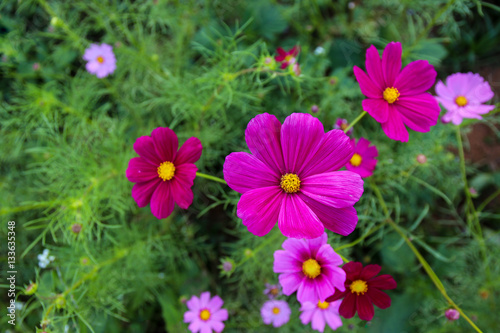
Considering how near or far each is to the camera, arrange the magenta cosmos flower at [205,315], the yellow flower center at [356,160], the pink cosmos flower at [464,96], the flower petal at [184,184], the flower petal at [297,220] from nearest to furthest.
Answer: the flower petal at [297,220]
the flower petal at [184,184]
the yellow flower center at [356,160]
the pink cosmos flower at [464,96]
the magenta cosmos flower at [205,315]

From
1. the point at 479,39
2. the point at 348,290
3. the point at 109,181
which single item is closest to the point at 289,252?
the point at 348,290

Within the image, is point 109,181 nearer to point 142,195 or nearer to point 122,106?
point 122,106

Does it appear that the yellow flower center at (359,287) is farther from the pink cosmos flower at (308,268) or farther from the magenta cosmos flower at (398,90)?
the magenta cosmos flower at (398,90)

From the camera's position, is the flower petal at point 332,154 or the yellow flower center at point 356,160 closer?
the flower petal at point 332,154

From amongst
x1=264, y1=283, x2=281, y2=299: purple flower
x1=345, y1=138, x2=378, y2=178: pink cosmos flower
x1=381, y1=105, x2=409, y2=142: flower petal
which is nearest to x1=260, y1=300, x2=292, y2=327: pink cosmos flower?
x1=264, y1=283, x2=281, y2=299: purple flower

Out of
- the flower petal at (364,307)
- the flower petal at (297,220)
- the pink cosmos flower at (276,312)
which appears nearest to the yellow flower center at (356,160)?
the flower petal at (297,220)

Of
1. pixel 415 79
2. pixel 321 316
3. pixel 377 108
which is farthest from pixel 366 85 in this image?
pixel 321 316
